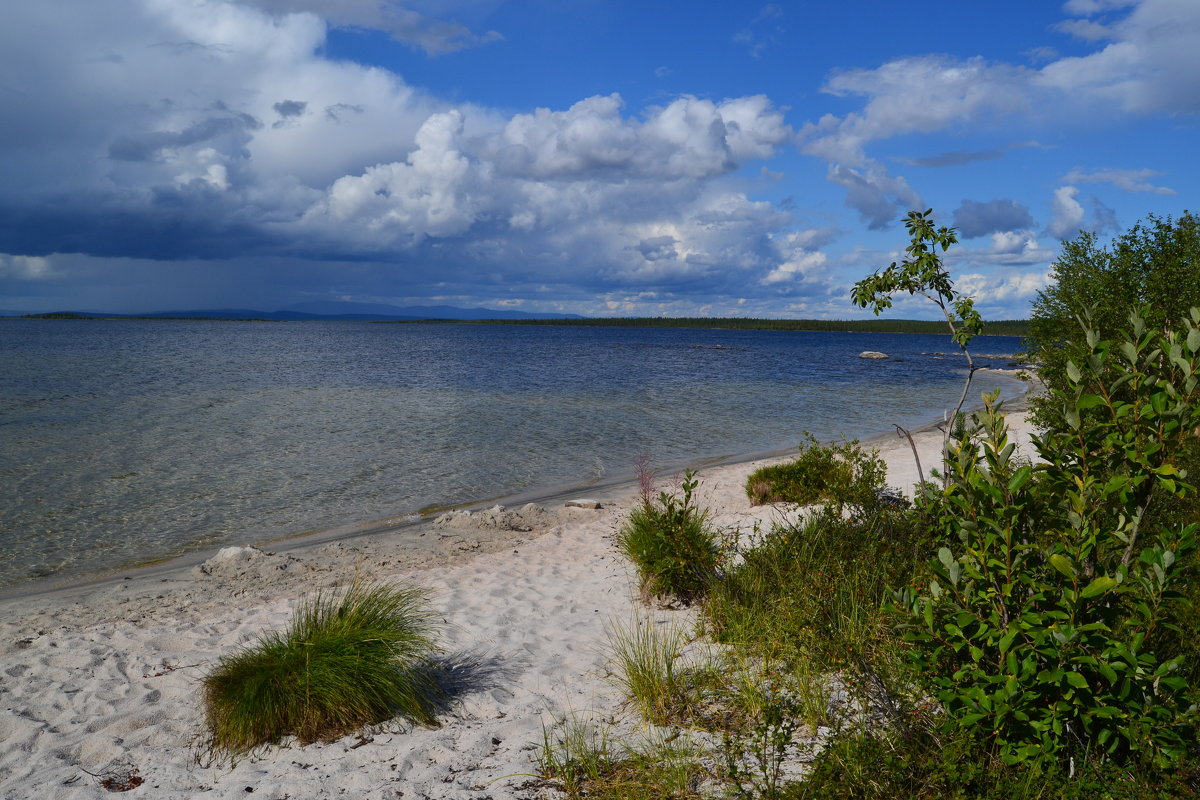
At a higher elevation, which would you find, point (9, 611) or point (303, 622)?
point (303, 622)

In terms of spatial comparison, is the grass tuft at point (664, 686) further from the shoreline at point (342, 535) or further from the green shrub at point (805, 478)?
the shoreline at point (342, 535)

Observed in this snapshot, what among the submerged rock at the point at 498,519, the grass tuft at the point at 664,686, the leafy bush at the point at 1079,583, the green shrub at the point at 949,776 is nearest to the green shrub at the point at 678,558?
the grass tuft at the point at 664,686

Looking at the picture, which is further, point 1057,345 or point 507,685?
point 1057,345

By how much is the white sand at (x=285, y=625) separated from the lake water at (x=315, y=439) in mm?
3246

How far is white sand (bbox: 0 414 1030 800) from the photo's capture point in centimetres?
506

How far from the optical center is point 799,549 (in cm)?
820

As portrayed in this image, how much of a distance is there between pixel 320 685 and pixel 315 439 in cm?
2032

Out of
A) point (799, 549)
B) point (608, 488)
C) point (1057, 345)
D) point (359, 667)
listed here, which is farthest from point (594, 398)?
point (359, 667)

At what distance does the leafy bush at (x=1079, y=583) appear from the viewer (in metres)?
3.43

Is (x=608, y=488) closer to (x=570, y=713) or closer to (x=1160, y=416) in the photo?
(x=570, y=713)

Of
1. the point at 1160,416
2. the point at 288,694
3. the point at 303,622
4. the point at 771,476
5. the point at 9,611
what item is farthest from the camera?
the point at 771,476

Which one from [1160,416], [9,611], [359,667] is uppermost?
[1160,416]

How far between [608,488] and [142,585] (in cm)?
1042

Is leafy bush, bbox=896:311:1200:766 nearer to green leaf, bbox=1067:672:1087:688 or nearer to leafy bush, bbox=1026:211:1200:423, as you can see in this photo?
green leaf, bbox=1067:672:1087:688
